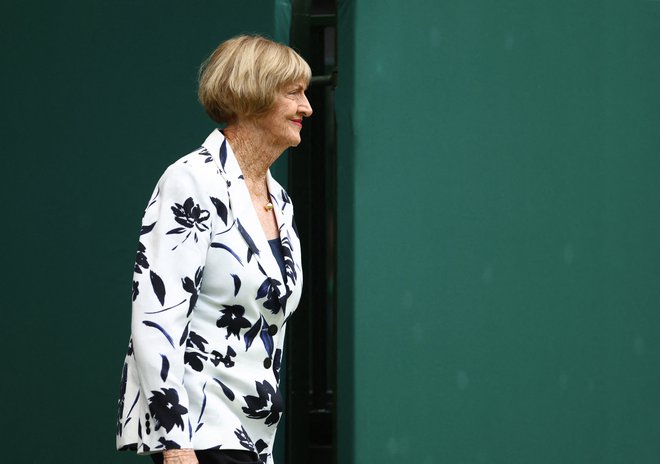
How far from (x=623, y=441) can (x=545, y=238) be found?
0.82 metres

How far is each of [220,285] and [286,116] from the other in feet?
1.65

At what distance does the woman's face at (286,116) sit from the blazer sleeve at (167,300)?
1.19ft

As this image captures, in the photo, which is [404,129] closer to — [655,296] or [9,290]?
[655,296]

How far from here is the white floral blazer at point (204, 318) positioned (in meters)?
2.34

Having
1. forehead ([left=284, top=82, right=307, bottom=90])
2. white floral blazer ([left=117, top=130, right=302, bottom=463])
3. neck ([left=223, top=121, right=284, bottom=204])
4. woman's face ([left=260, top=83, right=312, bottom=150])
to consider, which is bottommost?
white floral blazer ([left=117, top=130, right=302, bottom=463])

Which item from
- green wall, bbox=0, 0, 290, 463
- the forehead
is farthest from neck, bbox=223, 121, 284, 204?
green wall, bbox=0, 0, 290, 463

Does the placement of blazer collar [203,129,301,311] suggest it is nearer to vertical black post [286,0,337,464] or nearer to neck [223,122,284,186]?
neck [223,122,284,186]

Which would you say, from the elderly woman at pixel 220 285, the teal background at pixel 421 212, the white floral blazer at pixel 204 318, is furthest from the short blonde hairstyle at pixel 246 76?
the teal background at pixel 421 212

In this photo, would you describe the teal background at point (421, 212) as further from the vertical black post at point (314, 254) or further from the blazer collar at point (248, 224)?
the blazer collar at point (248, 224)

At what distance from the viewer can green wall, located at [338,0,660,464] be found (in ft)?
13.0

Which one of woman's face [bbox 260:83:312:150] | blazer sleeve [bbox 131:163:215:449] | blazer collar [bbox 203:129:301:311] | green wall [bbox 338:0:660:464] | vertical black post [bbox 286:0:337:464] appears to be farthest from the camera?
vertical black post [bbox 286:0:337:464]

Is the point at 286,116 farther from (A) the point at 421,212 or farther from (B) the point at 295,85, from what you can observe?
(A) the point at 421,212

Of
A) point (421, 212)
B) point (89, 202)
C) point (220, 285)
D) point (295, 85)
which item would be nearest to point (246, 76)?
point (295, 85)

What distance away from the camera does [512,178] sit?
4.04 meters
